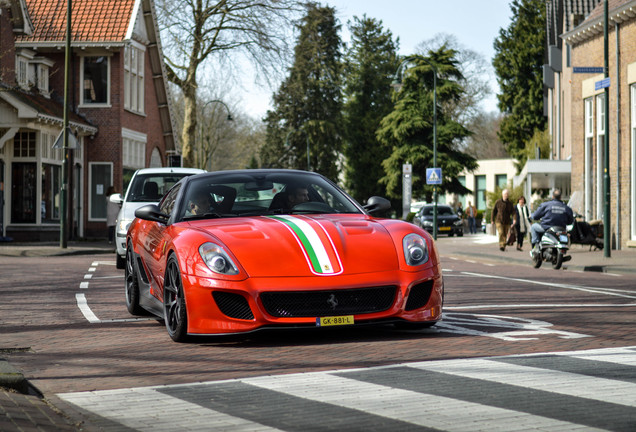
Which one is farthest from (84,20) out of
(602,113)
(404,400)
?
(404,400)

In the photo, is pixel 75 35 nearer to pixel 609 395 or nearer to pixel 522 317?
pixel 522 317

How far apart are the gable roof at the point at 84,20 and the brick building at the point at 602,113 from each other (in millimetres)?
16699

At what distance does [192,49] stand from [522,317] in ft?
114

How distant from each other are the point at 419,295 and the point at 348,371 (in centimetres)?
174

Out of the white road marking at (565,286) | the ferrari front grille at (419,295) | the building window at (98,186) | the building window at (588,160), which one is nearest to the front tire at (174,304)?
the ferrari front grille at (419,295)

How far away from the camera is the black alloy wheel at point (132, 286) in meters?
10.5

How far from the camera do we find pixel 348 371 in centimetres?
670

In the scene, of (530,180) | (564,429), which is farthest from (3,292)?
(530,180)

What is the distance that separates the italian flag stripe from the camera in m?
7.90

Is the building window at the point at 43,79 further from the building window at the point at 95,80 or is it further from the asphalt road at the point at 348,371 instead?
the asphalt road at the point at 348,371

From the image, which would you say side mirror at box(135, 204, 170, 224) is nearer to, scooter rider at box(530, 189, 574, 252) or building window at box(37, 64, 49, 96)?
Result: scooter rider at box(530, 189, 574, 252)

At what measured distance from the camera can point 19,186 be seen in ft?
113

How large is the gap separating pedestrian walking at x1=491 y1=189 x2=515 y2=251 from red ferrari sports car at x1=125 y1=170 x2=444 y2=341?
2285cm

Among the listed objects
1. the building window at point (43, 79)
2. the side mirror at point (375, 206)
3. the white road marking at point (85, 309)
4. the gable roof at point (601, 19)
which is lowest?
the white road marking at point (85, 309)
